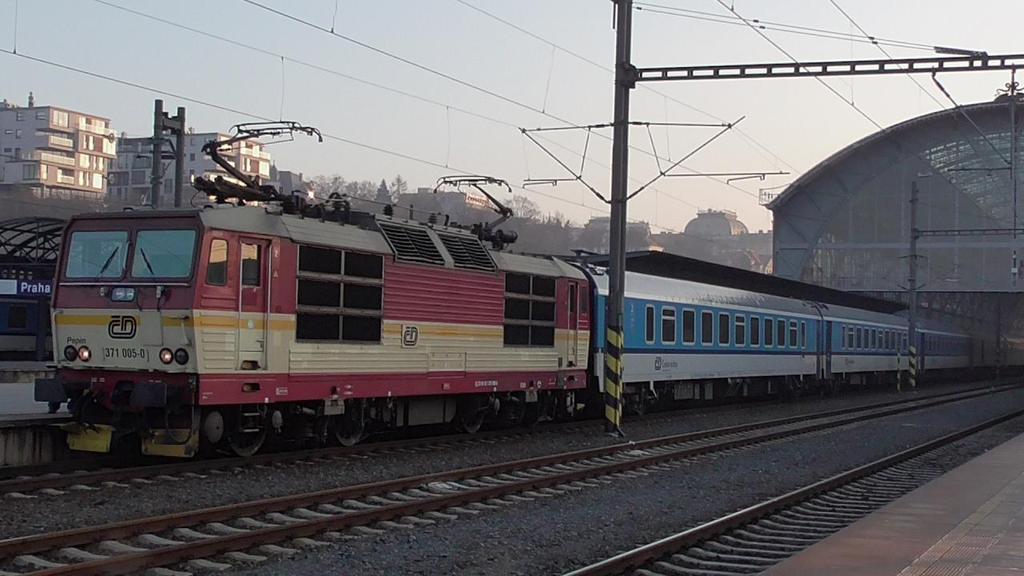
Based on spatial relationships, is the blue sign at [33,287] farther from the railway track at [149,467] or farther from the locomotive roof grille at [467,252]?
the railway track at [149,467]

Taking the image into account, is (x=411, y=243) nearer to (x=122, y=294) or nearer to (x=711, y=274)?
(x=122, y=294)

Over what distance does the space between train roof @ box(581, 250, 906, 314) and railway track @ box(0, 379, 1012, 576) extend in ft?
39.7

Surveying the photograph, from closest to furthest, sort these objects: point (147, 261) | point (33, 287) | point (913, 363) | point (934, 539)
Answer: point (934, 539) → point (147, 261) → point (33, 287) → point (913, 363)

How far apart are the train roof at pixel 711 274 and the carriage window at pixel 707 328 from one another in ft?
5.33

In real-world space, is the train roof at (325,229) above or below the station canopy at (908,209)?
below

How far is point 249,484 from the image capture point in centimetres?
1338

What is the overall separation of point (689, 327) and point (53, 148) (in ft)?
346

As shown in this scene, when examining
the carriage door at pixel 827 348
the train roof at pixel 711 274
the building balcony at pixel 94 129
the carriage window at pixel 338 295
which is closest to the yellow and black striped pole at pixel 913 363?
the train roof at pixel 711 274

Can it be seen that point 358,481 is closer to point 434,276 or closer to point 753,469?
point 434,276

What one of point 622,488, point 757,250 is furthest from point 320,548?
point 757,250

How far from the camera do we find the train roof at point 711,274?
105 ft

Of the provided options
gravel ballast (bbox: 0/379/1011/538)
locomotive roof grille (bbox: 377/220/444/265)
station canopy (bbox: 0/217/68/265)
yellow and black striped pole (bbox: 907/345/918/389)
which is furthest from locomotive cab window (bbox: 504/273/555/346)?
yellow and black striped pole (bbox: 907/345/918/389)

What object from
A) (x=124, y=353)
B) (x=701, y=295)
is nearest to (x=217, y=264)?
(x=124, y=353)

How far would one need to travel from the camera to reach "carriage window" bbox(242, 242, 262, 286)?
47.5 feet
